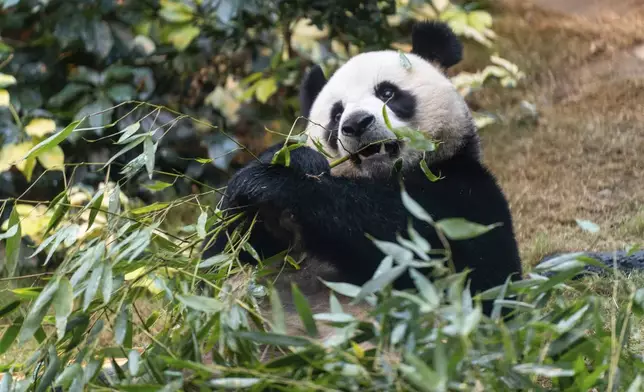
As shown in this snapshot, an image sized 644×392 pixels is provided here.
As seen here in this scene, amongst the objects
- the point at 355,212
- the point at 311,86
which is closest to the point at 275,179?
the point at 355,212

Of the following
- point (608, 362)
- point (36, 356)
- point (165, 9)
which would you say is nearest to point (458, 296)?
point (608, 362)

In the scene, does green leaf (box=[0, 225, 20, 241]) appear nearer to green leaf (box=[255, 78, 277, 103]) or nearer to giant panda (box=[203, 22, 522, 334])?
giant panda (box=[203, 22, 522, 334])

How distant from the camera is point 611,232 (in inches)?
113

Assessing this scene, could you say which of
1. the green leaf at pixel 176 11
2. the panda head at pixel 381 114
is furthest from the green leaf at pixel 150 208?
the green leaf at pixel 176 11

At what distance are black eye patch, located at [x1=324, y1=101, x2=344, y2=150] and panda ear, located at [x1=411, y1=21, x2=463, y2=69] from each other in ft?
1.29

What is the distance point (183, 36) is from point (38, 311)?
2.49 metres

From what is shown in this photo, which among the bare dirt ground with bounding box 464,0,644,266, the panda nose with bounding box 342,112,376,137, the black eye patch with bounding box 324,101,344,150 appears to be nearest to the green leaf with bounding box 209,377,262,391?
the panda nose with bounding box 342,112,376,137

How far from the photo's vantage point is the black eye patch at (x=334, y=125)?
96.7 inches

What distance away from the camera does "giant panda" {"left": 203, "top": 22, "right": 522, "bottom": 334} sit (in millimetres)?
1997

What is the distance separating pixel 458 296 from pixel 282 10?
2980 millimetres

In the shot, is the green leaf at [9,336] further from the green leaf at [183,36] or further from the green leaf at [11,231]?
the green leaf at [183,36]

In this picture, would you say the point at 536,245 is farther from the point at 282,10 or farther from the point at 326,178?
the point at 282,10

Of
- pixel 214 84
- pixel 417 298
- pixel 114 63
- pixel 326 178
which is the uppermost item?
pixel 417 298

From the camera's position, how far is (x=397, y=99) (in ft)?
7.98
